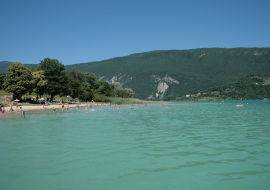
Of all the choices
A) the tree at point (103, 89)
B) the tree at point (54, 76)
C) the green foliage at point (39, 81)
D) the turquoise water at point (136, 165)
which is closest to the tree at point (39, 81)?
the green foliage at point (39, 81)

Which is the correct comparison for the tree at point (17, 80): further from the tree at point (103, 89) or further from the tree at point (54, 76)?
the tree at point (103, 89)

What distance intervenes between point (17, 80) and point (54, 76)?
17.2 m

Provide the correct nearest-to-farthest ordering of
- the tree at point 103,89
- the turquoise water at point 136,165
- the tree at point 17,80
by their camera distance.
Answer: the turquoise water at point 136,165 → the tree at point 17,80 → the tree at point 103,89

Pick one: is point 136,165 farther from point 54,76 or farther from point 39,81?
point 54,76

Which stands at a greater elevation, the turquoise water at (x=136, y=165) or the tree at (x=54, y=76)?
the tree at (x=54, y=76)

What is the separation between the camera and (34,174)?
31.5 ft

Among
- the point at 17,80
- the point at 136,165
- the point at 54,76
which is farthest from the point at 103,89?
the point at 136,165

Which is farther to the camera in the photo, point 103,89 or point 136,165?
point 103,89

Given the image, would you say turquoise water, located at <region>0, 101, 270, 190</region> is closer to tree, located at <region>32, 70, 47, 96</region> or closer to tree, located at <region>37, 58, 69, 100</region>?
tree, located at <region>32, 70, 47, 96</region>

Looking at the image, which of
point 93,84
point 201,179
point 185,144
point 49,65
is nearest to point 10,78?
point 49,65

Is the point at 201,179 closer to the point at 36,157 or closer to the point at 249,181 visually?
the point at 249,181

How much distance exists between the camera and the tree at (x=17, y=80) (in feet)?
234

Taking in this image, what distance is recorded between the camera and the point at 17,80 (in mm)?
72625

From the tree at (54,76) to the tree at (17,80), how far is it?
10.8 meters
